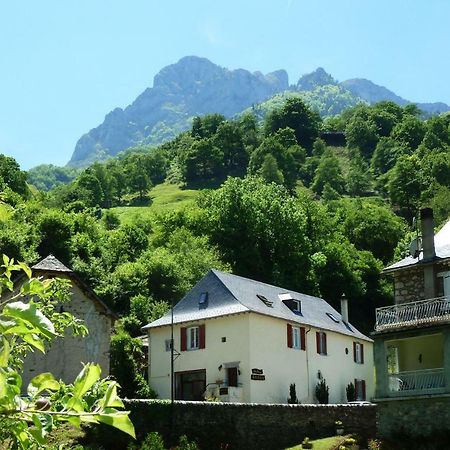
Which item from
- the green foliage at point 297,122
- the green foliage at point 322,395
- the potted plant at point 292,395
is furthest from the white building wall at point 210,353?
the green foliage at point 297,122

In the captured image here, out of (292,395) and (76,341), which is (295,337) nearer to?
(292,395)

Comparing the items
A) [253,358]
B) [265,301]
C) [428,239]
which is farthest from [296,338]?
[428,239]

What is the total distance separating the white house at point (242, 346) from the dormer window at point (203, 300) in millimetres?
59

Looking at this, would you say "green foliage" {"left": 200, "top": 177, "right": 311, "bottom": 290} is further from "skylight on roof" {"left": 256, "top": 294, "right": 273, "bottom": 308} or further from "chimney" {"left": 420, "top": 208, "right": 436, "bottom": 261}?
"chimney" {"left": 420, "top": 208, "right": 436, "bottom": 261}

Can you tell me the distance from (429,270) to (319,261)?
37.9 m

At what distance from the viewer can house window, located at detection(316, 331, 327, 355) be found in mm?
42600

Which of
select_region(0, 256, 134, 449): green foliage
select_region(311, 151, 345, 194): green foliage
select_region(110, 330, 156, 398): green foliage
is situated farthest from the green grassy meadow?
select_region(0, 256, 134, 449): green foliage

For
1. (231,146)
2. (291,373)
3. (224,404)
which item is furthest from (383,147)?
(224,404)

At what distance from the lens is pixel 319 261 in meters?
68.6

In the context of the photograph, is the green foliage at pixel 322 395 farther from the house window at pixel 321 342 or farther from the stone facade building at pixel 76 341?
the stone facade building at pixel 76 341

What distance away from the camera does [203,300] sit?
134ft

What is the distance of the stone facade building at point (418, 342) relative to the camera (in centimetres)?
Result: 2786

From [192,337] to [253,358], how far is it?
389 centimetres

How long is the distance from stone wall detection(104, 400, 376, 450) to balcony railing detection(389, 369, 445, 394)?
71.3 inches
